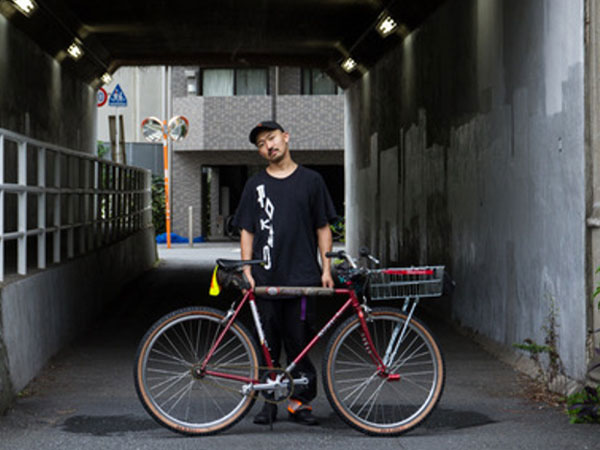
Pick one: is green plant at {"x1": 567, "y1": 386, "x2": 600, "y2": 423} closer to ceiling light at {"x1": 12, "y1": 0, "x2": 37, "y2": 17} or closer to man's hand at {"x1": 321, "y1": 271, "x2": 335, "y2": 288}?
man's hand at {"x1": 321, "y1": 271, "x2": 335, "y2": 288}

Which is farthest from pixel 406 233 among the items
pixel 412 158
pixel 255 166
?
pixel 255 166

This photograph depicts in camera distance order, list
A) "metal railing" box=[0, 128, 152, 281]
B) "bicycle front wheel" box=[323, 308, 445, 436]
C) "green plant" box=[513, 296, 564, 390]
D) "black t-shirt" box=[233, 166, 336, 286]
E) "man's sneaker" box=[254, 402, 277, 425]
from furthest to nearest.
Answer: "metal railing" box=[0, 128, 152, 281], "green plant" box=[513, 296, 564, 390], "man's sneaker" box=[254, 402, 277, 425], "black t-shirt" box=[233, 166, 336, 286], "bicycle front wheel" box=[323, 308, 445, 436]

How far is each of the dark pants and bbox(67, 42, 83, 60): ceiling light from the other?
11.6 metres

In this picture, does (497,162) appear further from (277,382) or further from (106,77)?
(106,77)

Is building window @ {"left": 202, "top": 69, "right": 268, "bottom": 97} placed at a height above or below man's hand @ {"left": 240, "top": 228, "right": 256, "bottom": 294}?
above

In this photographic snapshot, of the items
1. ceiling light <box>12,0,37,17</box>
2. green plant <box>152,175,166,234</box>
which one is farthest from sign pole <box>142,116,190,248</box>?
ceiling light <box>12,0,37,17</box>

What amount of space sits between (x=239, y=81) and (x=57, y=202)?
28477 millimetres

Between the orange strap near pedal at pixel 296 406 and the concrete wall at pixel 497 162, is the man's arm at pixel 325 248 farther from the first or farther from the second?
the concrete wall at pixel 497 162

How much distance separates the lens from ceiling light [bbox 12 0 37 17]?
1305 centimetres

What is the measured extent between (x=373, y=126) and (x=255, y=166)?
888 inches

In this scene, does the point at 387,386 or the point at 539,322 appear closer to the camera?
the point at 387,386

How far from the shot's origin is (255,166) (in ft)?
134

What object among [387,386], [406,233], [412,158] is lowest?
[387,386]

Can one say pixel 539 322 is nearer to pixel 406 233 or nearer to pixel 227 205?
pixel 406 233
